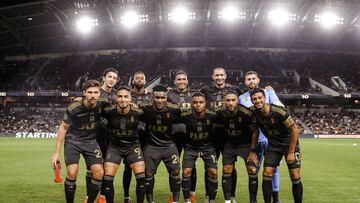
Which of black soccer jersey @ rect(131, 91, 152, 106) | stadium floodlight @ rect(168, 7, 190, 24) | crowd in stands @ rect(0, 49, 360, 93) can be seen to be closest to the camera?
black soccer jersey @ rect(131, 91, 152, 106)

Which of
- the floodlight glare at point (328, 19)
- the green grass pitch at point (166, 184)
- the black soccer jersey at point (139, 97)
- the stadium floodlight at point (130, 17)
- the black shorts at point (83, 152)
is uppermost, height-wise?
the stadium floodlight at point (130, 17)

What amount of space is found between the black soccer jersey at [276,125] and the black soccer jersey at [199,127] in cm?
91

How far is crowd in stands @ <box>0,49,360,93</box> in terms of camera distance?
4356 cm

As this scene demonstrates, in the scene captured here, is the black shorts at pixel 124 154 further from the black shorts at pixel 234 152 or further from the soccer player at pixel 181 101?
the black shorts at pixel 234 152

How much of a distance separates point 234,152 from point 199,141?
0.72 m

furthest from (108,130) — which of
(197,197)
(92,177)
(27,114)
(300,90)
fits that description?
(27,114)

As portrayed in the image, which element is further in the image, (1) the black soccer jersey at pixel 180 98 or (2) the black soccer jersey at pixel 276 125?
(1) the black soccer jersey at pixel 180 98

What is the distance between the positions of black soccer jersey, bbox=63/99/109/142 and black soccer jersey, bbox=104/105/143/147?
198 mm

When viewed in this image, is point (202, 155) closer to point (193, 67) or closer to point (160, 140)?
point (160, 140)

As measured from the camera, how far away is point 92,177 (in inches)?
257

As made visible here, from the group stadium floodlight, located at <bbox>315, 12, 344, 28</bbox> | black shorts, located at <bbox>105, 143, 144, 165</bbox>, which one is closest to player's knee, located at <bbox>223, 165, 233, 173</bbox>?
black shorts, located at <bbox>105, 143, 144, 165</bbox>

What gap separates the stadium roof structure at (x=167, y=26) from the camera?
3547cm

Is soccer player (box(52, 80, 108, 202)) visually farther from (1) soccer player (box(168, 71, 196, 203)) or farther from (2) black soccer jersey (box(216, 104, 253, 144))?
(2) black soccer jersey (box(216, 104, 253, 144))

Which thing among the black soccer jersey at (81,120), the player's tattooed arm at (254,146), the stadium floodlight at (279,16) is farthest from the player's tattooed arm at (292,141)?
the stadium floodlight at (279,16)
